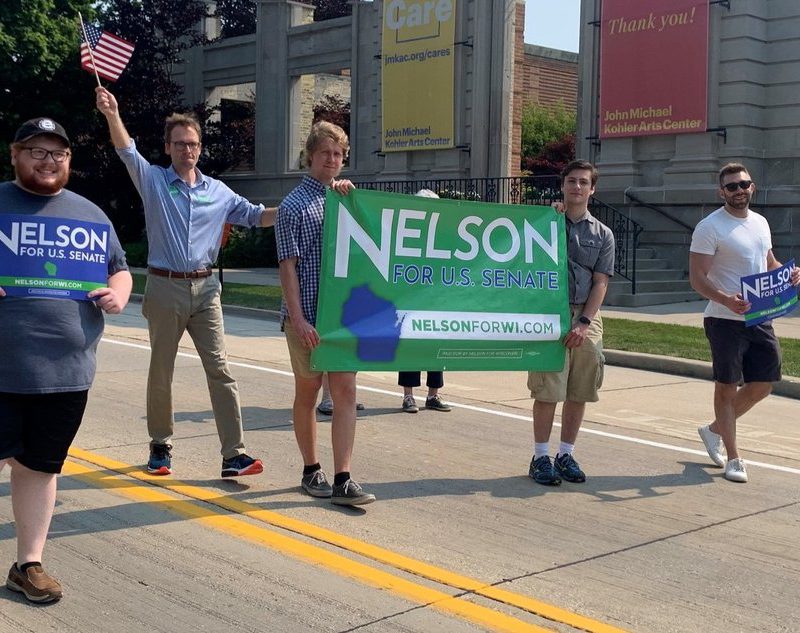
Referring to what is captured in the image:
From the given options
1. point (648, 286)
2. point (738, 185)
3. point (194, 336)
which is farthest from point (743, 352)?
point (648, 286)

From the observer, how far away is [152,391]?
7016mm

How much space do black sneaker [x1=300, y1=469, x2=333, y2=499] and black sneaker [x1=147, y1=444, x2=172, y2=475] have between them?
974 mm

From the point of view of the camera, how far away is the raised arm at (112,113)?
21.1ft

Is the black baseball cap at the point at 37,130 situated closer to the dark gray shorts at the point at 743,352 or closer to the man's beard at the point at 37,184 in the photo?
the man's beard at the point at 37,184

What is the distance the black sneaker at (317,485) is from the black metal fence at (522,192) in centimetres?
1555

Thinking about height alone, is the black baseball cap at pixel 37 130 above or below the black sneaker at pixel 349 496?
above

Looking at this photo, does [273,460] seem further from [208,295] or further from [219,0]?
[219,0]

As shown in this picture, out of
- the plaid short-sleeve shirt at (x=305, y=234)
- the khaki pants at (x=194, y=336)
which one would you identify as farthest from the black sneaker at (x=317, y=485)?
the plaid short-sleeve shirt at (x=305, y=234)

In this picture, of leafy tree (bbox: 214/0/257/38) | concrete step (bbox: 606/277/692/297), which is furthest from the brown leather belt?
leafy tree (bbox: 214/0/257/38)

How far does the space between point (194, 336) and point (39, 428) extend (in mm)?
2300

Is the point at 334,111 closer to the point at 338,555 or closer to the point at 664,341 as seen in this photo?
the point at 664,341

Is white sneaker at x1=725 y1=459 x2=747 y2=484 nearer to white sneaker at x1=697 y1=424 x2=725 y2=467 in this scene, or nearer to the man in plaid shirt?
white sneaker at x1=697 y1=424 x2=725 y2=467

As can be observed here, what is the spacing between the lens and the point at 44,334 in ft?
15.3

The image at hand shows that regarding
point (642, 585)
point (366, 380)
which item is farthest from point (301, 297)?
point (366, 380)
